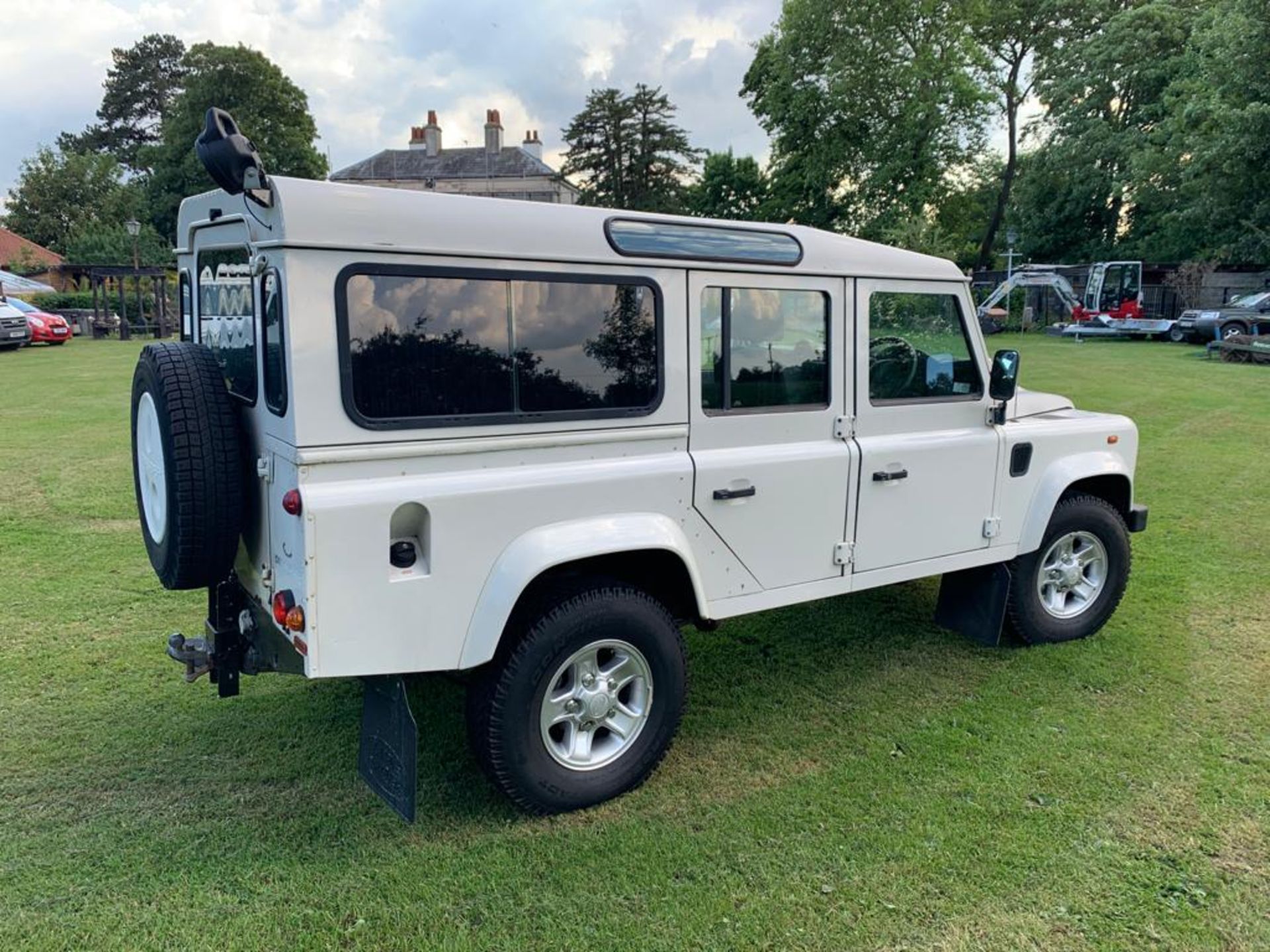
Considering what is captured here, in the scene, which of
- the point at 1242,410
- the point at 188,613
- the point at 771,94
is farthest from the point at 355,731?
the point at 771,94

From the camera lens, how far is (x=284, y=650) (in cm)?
322

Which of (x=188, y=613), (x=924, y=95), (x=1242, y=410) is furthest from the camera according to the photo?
(x=924, y=95)

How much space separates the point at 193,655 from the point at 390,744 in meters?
0.98

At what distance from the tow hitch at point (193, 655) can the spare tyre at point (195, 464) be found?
1.24ft

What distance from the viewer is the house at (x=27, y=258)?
132ft

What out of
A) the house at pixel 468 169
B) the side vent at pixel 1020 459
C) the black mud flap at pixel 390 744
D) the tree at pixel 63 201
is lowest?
the black mud flap at pixel 390 744

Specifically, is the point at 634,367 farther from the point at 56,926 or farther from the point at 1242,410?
the point at 1242,410

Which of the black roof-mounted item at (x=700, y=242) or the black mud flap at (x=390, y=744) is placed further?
the black roof-mounted item at (x=700, y=242)

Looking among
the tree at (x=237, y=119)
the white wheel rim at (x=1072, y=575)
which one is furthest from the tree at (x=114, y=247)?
the white wheel rim at (x=1072, y=575)

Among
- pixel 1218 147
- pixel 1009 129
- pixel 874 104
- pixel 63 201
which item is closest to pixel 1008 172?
pixel 1009 129

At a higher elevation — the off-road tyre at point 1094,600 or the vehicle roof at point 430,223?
the vehicle roof at point 430,223

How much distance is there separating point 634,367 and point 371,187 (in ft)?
3.70

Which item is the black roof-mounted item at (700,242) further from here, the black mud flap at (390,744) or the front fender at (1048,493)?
the front fender at (1048,493)

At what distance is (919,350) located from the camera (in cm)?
427
